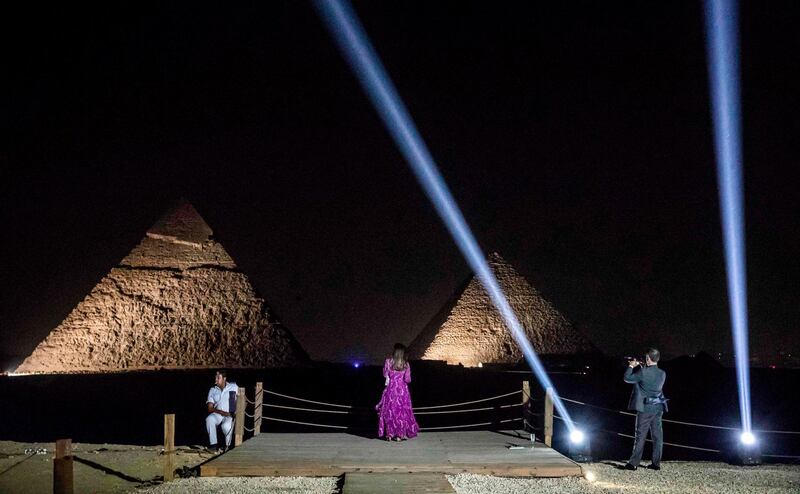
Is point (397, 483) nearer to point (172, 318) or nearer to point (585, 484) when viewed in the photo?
point (585, 484)

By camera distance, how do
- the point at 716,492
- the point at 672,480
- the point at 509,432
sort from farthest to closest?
the point at 509,432 < the point at 672,480 < the point at 716,492

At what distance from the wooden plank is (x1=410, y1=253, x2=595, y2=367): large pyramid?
39.4 m

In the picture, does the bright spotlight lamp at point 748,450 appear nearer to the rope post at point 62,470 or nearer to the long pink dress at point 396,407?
the long pink dress at point 396,407

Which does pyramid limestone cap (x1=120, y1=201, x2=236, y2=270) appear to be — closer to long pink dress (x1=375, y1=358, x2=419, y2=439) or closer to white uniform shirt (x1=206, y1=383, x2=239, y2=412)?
white uniform shirt (x1=206, y1=383, x2=239, y2=412)

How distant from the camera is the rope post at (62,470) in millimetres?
6094

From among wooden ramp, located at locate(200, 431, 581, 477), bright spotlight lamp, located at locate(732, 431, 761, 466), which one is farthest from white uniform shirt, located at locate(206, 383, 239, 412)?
bright spotlight lamp, located at locate(732, 431, 761, 466)

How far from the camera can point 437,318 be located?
175ft

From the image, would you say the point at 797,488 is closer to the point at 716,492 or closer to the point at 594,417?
the point at 716,492

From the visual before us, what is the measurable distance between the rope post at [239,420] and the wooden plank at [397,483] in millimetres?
2944

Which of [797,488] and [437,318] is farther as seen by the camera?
[437,318]

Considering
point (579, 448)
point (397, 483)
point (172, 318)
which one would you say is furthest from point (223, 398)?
point (172, 318)

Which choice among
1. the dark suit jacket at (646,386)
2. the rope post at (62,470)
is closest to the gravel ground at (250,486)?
the rope post at (62,470)

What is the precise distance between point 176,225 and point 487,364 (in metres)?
22.5

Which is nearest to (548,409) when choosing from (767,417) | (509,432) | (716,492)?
(509,432)
